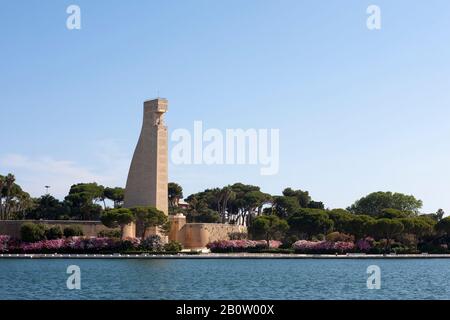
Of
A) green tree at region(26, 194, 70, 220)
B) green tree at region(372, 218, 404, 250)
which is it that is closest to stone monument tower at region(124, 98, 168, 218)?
green tree at region(26, 194, 70, 220)

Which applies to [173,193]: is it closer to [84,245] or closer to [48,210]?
[48,210]

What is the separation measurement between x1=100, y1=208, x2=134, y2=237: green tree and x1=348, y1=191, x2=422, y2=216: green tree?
5871 centimetres

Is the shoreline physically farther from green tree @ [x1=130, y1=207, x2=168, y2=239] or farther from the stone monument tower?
the stone monument tower

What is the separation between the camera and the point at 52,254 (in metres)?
79.2

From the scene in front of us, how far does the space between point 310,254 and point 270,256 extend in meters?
6.34

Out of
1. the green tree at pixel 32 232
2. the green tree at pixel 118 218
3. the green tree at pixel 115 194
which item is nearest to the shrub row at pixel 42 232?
the green tree at pixel 32 232

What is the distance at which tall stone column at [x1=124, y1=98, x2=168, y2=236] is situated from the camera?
9062 cm

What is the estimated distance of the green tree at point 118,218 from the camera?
3307 inches

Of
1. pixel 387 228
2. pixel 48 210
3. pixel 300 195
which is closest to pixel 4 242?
pixel 48 210
